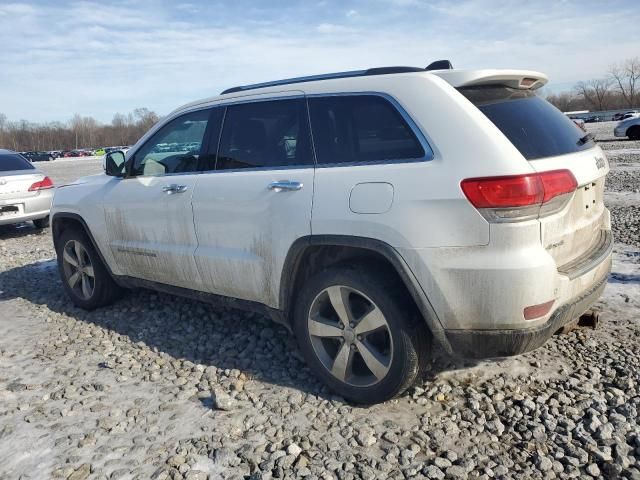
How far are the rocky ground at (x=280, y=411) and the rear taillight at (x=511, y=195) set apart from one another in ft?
3.72

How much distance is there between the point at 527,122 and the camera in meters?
2.97

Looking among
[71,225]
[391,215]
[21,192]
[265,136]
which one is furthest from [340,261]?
[21,192]

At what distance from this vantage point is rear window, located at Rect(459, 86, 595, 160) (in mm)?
2822

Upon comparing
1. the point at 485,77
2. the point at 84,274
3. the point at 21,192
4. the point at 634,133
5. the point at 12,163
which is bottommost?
the point at 84,274

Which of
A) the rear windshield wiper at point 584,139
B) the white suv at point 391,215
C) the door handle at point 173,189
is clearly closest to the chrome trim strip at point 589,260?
the white suv at point 391,215

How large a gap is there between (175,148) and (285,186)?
1.41m

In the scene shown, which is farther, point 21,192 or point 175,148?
point 21,192

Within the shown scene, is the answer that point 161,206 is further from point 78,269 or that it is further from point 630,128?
point 630,128

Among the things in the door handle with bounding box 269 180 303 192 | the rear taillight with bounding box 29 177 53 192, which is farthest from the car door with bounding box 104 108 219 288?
the rear taillight with bounding box 29 177 53 192

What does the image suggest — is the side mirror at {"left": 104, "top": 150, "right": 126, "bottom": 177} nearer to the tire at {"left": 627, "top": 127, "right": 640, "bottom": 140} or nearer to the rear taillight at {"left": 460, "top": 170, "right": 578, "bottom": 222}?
the rear taillight at {"left": 460, "top": 170, "right": 578, "bottom": 222}

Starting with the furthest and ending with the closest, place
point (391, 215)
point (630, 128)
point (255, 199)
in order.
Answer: point (630, 128), point (255, 199), point (391, 215)

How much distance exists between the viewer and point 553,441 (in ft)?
8.98

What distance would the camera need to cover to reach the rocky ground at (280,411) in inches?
105

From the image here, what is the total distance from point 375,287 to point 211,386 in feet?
4.38
